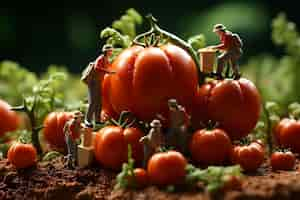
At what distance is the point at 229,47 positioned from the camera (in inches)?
114

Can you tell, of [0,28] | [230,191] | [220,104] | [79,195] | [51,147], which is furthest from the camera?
[0,28]

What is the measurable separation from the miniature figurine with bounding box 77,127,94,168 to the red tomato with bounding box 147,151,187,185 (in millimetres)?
406

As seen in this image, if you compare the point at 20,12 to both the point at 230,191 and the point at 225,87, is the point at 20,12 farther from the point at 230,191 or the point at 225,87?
the point at 230,191

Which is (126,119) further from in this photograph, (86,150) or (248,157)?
(248,157)

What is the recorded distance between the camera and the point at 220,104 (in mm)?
2871

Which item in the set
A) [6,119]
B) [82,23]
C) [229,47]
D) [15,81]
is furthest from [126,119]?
[82,23]

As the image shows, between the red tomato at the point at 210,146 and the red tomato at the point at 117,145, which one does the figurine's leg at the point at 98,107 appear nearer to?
the red tomato at the point at 117,145

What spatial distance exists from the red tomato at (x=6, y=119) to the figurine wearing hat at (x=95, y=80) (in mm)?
816

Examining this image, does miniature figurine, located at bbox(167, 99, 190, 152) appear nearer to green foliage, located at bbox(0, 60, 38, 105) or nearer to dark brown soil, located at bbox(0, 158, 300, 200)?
dark brown soil, located at bbox(0, 158, 300, 200)

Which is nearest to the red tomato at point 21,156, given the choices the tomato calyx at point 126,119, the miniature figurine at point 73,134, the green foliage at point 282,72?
the miniature figurine at point 73,134

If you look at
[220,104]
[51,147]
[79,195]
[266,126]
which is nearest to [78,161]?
[79,195]

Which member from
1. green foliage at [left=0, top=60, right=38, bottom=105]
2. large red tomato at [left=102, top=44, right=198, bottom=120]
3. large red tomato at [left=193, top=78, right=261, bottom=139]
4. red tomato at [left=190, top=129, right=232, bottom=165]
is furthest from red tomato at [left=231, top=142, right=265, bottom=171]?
green foliage at [left=0, top=60, right=38, bottom=105]

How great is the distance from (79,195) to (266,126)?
123cm

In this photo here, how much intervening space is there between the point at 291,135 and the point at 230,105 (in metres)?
Answer: 0.44
